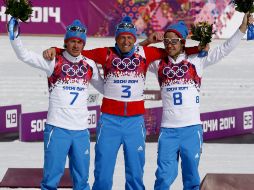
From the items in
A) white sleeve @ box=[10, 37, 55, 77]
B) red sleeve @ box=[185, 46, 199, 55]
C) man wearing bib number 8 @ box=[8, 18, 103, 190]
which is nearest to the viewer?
white sleeve @ box=[10, 37, 55, 77]

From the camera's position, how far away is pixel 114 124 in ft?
28.8

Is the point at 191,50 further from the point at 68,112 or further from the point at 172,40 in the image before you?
the point at 68,112

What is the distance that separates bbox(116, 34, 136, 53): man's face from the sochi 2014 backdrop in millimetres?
15747

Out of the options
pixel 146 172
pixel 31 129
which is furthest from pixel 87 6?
pixel 146 172

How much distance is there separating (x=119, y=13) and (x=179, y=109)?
16.0m

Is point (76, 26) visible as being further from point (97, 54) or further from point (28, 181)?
point (28, 181)

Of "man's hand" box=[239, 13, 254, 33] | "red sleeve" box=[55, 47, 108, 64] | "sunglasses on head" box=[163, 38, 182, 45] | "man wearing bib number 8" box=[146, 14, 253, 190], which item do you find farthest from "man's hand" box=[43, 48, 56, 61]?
"man's hand" box=[239, 13, 254, 33]

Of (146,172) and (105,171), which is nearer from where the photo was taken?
(105,171)

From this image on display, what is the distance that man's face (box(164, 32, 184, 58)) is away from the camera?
29.0 ft

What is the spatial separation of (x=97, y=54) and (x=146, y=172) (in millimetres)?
2800

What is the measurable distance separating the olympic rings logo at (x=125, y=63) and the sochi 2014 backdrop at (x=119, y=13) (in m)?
15.8

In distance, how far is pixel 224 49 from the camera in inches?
348

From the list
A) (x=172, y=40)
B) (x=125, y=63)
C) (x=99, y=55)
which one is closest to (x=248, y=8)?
(x=172, y=40)

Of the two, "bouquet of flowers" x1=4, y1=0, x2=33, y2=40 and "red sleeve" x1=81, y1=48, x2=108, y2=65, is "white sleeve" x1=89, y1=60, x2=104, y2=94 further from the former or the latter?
"bouquet of flowers" x1=4, y1=0, x2=33, y2=40
